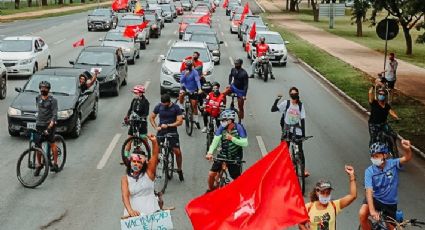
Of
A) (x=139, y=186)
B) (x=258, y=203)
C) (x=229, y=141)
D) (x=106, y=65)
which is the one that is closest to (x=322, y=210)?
(x=258, y=203)

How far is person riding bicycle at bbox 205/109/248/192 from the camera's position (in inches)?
435

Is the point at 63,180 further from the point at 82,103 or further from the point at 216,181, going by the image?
the point at 82,103

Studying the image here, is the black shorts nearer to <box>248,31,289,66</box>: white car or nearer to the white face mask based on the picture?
the white face mask

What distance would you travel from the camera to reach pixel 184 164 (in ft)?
49.8

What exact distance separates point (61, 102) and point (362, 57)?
84.9 ft

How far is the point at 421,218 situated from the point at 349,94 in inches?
577

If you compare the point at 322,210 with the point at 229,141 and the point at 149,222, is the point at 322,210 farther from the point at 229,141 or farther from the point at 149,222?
the point at 229,141

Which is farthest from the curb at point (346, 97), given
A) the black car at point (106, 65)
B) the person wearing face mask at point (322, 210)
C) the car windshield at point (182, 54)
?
the person wearing face mask at point (322, 210)

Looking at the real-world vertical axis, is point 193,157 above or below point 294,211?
below

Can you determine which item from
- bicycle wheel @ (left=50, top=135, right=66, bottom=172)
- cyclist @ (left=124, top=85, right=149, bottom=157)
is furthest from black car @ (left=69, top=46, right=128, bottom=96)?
cyclist @ (left=124, top=85, right=149, bottom=157)

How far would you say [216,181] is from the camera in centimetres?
1147

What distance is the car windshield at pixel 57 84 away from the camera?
1809 centimetres

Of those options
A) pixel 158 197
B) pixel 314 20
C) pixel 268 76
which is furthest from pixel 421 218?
pixel 314 20

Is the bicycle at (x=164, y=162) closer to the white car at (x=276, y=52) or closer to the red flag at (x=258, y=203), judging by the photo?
the red flag at (x=258, y=203)
